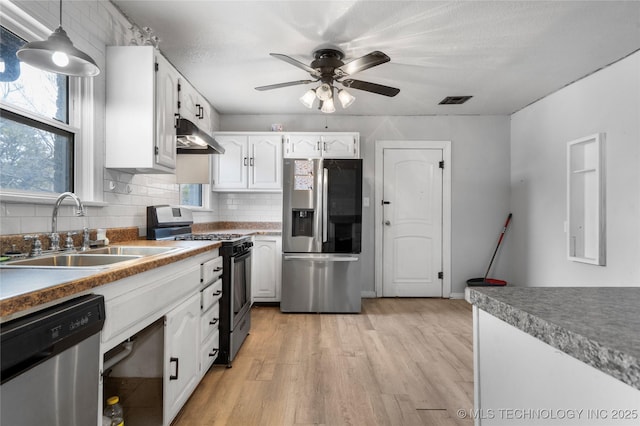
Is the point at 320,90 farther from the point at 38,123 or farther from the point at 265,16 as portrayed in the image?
the point at 38,123

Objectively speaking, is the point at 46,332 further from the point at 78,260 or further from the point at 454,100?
the point at 454,100

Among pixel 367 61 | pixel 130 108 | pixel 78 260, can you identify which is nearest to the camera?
pixel 78 260

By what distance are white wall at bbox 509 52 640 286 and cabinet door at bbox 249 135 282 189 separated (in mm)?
3036

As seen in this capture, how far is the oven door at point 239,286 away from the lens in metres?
2.42

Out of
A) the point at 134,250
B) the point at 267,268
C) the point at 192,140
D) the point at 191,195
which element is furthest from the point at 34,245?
the point at 267,268

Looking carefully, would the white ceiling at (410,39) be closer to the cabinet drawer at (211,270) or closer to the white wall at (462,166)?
the white wall at (462,166)

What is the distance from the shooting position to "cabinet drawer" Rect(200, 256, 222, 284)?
201 cm

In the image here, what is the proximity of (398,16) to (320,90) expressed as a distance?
0.74 m

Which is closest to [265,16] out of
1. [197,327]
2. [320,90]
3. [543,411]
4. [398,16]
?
[320,90]

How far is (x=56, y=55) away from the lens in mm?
1288

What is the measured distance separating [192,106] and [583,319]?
3.20 metres

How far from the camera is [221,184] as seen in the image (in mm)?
4035

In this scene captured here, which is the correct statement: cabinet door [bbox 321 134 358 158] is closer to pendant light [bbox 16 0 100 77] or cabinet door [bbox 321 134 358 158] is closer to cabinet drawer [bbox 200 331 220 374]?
cabinet drawer [bbox 200 331 220 374]

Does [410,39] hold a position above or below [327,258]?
above
